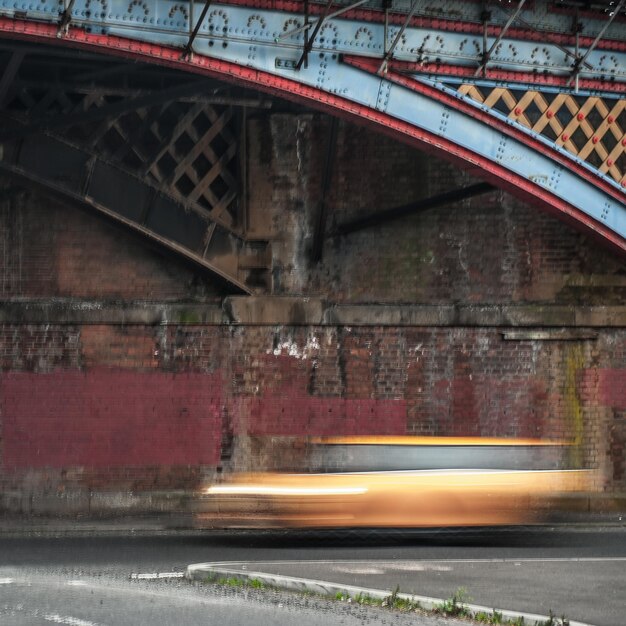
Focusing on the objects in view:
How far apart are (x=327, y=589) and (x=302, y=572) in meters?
1.27

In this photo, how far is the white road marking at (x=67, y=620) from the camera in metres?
10.3

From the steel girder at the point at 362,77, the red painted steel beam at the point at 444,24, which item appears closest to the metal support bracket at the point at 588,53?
the steel girder at the point at 362,77

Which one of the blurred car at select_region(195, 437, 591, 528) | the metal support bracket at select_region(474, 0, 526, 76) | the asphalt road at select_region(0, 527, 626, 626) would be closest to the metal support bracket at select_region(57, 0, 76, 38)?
the metal support bracket at select_region(474, 0, 526, 76)

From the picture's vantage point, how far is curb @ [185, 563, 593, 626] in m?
10.0

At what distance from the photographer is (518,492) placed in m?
14.9

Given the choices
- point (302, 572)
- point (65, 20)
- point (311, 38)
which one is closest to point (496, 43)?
point (311, 38)

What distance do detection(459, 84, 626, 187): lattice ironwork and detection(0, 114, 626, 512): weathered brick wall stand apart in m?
2.17

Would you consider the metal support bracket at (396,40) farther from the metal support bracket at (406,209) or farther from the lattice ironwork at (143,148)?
the metal support bracket at (406,209)

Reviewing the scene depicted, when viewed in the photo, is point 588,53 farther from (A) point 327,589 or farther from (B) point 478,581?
(A) point 327,589

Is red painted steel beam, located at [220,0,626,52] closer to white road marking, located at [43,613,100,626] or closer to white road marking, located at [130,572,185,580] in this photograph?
white road marking, located at [130,572,185,580]

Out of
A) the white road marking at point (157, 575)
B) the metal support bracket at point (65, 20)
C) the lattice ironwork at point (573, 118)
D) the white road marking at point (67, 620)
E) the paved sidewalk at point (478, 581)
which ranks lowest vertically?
the white road marking at point (67, 620)

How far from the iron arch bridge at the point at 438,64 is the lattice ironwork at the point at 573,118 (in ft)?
0.05

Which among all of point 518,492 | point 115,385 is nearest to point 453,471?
point 518,492

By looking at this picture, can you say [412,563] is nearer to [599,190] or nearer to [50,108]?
[599,190]
